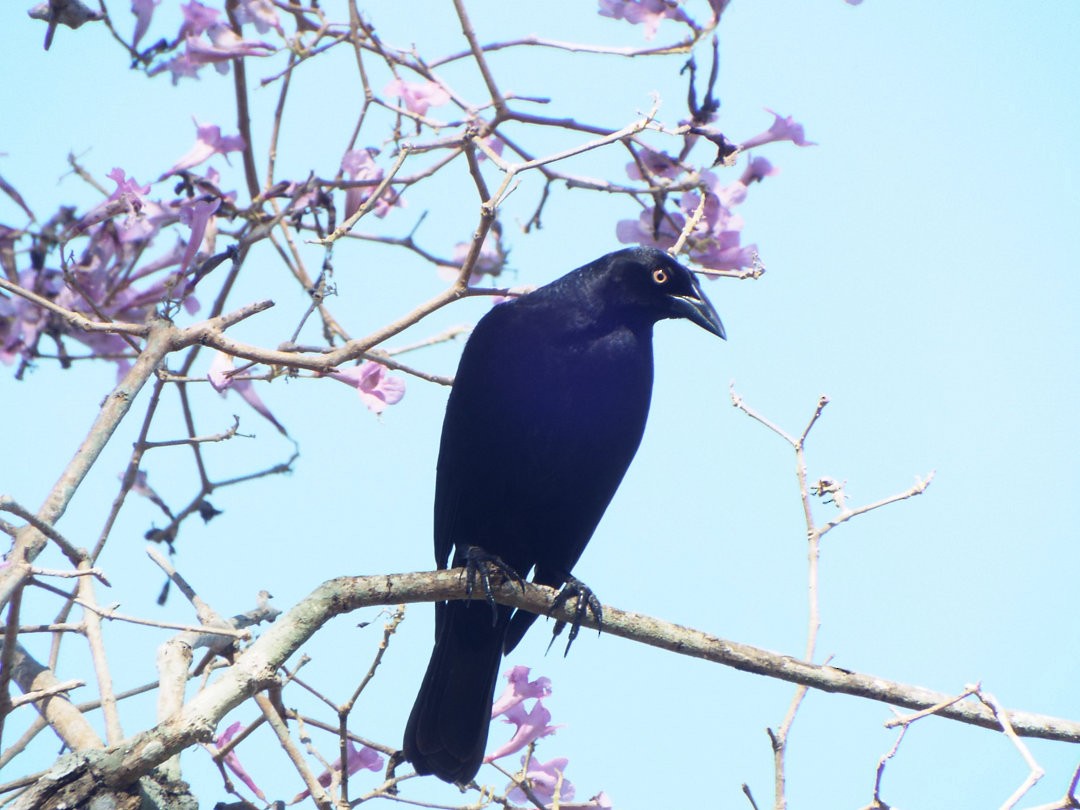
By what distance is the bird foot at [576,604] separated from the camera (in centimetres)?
341

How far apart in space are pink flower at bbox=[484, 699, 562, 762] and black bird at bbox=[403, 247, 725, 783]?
245 millimetres

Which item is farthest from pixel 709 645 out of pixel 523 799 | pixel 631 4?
pixel 631 4

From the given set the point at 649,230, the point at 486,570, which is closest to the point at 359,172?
the point at 649,230

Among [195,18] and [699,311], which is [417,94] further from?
[699,311]

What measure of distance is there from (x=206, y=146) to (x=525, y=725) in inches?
82.8

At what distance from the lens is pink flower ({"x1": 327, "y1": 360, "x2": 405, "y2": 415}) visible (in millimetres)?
3498

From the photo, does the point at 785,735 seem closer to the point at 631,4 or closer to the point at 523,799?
the point at 523,799

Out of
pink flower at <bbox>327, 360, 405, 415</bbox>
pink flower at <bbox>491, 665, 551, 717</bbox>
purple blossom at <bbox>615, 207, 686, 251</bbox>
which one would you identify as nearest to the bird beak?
purple blossom at <bbox>615, 207, 686, 251</bbox>

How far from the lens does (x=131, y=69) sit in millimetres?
3625

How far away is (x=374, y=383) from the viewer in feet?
11.6

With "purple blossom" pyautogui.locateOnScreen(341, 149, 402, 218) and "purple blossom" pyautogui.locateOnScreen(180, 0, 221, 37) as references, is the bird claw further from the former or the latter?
"purple blossom" pyautogui.locateOnScreen(180, 0, 221, 37)

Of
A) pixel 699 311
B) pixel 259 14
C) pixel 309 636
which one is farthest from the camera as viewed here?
pixel 699 311

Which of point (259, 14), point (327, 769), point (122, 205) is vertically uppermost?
point (259, 14)

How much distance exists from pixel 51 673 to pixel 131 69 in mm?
1975
